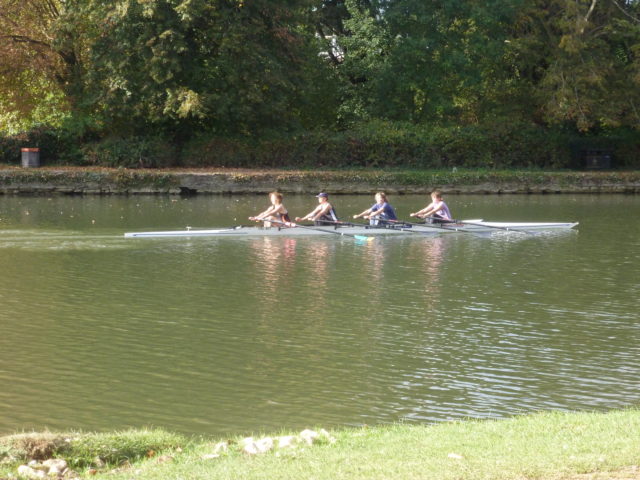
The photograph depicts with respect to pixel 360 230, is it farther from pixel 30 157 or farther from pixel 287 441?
pixel 30 157

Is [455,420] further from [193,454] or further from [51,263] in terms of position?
[51,263]

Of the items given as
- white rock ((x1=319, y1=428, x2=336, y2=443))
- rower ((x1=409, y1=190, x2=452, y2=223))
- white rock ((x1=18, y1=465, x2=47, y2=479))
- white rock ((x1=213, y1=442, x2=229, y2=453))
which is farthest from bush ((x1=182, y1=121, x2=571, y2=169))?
white rock ((x1=18, y1=465, x2=47, y2=479))

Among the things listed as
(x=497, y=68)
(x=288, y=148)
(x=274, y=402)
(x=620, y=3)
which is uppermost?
(x=620, y=3)

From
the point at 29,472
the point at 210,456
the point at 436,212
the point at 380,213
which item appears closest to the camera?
the point at 29,472

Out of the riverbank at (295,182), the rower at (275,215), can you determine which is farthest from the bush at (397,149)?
the rower at (275,215)

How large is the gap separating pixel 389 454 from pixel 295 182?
31.7 m

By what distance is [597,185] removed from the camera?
129ft

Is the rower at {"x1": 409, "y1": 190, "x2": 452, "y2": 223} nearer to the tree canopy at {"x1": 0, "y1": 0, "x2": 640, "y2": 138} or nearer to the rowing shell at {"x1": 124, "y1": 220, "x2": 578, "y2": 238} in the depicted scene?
the rowing shell at {"x1": 124, "y1": 220, "x2": 578, "y2": 238}

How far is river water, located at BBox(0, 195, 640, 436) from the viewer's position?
32.9 feet

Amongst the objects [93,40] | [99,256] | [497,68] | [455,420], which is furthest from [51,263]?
[497,68]

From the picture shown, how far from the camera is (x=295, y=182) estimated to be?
38406mm

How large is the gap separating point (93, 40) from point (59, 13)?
11.5 feet

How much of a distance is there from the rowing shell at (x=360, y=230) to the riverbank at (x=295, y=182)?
1282 centimetres

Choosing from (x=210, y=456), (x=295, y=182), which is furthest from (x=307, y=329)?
(x=295, y=182)
